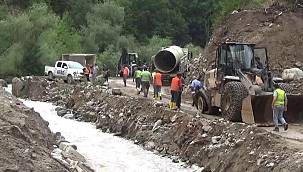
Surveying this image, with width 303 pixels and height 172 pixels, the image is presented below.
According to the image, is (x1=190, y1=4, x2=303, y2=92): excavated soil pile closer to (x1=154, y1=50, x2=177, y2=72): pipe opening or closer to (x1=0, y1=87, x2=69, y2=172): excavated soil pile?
(x1=154, y1=50, x2=177, y2=72): pipe opening

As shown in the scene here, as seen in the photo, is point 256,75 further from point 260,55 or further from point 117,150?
point 117,150

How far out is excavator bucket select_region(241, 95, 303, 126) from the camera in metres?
18.4

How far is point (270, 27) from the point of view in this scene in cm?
3114

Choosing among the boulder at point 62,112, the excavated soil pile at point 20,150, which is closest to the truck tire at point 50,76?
the boulder at point 62,112

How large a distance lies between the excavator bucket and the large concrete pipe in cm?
1960

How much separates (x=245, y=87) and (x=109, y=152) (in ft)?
18.5

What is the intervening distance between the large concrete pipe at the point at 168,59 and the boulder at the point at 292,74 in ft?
42.2

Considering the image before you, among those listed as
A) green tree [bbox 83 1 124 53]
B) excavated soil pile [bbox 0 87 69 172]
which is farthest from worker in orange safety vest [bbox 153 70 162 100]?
green tree [bbox 83 1 124 53]

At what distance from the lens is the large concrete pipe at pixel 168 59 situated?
127 feet

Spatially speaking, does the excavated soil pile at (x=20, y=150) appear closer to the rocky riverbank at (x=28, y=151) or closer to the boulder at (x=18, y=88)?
the rocky riverbank at (x=28, y=151)

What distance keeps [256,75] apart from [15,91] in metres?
26.7

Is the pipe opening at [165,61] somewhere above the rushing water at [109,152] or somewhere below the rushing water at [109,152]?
above

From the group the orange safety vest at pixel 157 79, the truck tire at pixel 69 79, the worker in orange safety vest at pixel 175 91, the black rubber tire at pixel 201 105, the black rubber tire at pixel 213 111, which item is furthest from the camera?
the truck tire at pixel 69 79

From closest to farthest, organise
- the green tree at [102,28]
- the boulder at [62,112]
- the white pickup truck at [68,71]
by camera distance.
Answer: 1. the boulder at [62,112]
2. the white pickup truck at [68,71]
3. the green tree at [102,28]
